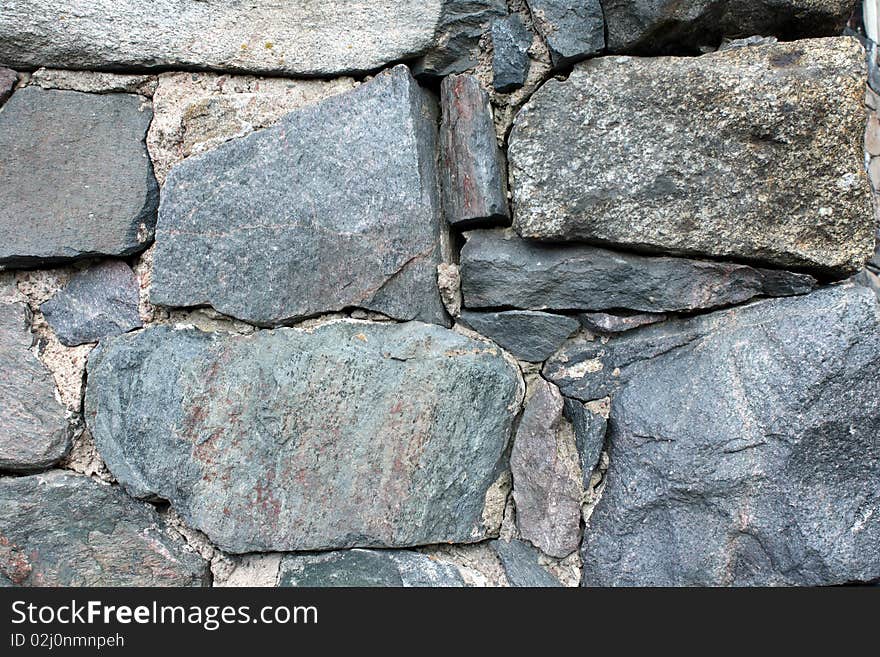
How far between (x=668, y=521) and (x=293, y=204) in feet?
2.63

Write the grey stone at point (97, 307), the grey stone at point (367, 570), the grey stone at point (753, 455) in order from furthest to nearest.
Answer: the grey stone at point (97, 307), the grey stone at point (367, 570), the grey stone at point (753, 455)

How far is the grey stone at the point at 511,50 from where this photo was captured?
4.12 ft

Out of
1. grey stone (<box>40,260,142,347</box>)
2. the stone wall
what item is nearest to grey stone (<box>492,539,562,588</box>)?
the stone wall

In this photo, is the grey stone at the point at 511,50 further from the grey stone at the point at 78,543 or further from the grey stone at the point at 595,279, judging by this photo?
the grey stone at the point at 78,543

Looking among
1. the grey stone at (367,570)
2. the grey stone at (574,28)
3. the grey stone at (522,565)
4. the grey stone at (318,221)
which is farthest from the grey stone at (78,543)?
the grey stone at (574,28)

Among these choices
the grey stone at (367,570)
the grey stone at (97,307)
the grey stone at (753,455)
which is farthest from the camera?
the grey stone at (97,307)

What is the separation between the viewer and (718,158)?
113 centimetres

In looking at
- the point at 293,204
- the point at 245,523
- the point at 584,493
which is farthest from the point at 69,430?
the point at 584,493

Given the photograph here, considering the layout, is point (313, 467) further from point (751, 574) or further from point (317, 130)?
point (751, 574)

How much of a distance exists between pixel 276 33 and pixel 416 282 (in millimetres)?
504

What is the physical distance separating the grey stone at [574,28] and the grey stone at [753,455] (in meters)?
0.49

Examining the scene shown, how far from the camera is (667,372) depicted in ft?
3.86

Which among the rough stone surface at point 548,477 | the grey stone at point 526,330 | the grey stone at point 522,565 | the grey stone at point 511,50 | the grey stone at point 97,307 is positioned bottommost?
the grey stone at point 522,565

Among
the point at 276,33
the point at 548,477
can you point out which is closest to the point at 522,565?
the point at 548,477
